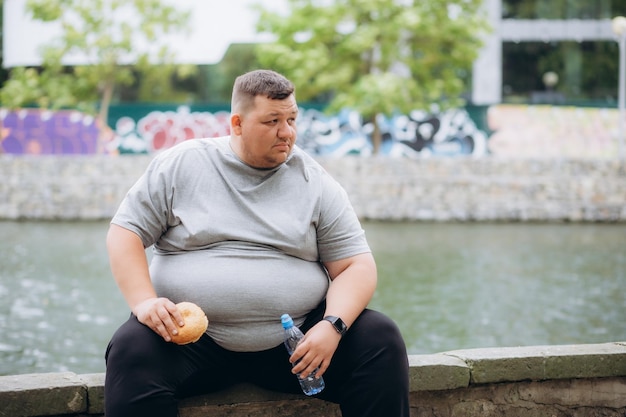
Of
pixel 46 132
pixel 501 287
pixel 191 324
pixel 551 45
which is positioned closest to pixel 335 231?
pixel 191 324

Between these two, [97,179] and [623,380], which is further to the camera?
[97,179]

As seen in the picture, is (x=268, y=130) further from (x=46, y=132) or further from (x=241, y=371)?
(x=46, y=132)

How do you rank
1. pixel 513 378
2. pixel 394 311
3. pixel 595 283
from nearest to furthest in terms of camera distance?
pixel 513 378, pixel 394 311, pixel 595 283

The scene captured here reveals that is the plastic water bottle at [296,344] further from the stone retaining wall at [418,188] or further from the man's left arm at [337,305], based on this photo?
the stone retaining wall at [418,188]

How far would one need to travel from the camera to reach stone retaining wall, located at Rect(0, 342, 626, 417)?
3.11 metres

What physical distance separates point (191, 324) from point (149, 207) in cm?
43

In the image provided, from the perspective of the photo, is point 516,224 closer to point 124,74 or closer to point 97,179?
point 97,179

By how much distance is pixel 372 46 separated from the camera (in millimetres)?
26094

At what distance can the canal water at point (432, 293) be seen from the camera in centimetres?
695

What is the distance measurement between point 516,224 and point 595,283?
891 centimetres

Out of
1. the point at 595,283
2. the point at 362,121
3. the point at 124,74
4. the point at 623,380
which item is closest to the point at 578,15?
the point at 362,121

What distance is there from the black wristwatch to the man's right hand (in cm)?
45

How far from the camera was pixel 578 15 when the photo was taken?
36344 mm

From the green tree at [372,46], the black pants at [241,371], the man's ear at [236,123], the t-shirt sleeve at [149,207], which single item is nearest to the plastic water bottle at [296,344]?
the black pants at [241,371]
